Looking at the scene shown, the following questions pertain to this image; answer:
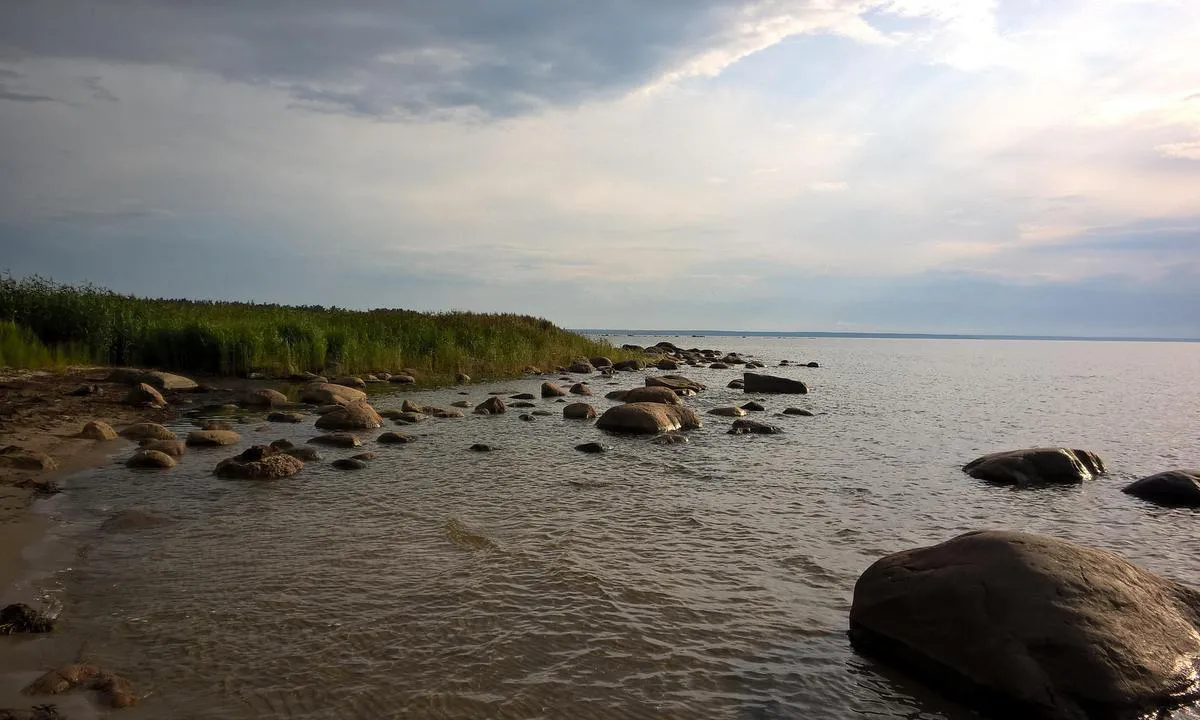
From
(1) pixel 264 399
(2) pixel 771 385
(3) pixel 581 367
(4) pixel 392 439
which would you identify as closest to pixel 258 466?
(4) pixel 392 439

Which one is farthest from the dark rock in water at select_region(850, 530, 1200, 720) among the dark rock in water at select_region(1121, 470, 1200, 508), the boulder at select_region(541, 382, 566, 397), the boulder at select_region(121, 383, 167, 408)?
the boulder at select_region(541, 382, 566, 397)

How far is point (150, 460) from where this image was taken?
1147 centimetres

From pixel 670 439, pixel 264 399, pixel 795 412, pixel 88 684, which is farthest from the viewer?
pixel 795 412

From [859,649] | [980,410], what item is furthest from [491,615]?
[980,410]

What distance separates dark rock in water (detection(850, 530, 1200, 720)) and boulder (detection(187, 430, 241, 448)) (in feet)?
40.5

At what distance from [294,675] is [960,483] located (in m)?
11.5

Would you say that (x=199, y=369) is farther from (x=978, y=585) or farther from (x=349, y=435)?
(x=978, y=585)

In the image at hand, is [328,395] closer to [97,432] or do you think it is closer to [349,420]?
[349,420]

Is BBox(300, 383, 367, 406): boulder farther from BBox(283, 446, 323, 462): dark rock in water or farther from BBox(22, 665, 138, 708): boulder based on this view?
BBox(22, 665, 138, 708): boulder

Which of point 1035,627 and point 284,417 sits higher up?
point 1035,627

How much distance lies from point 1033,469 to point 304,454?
44.3ft

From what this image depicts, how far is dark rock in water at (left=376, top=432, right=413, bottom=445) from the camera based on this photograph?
14570 millimetres

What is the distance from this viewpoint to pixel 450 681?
4.88 m

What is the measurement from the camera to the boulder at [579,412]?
19359mm
